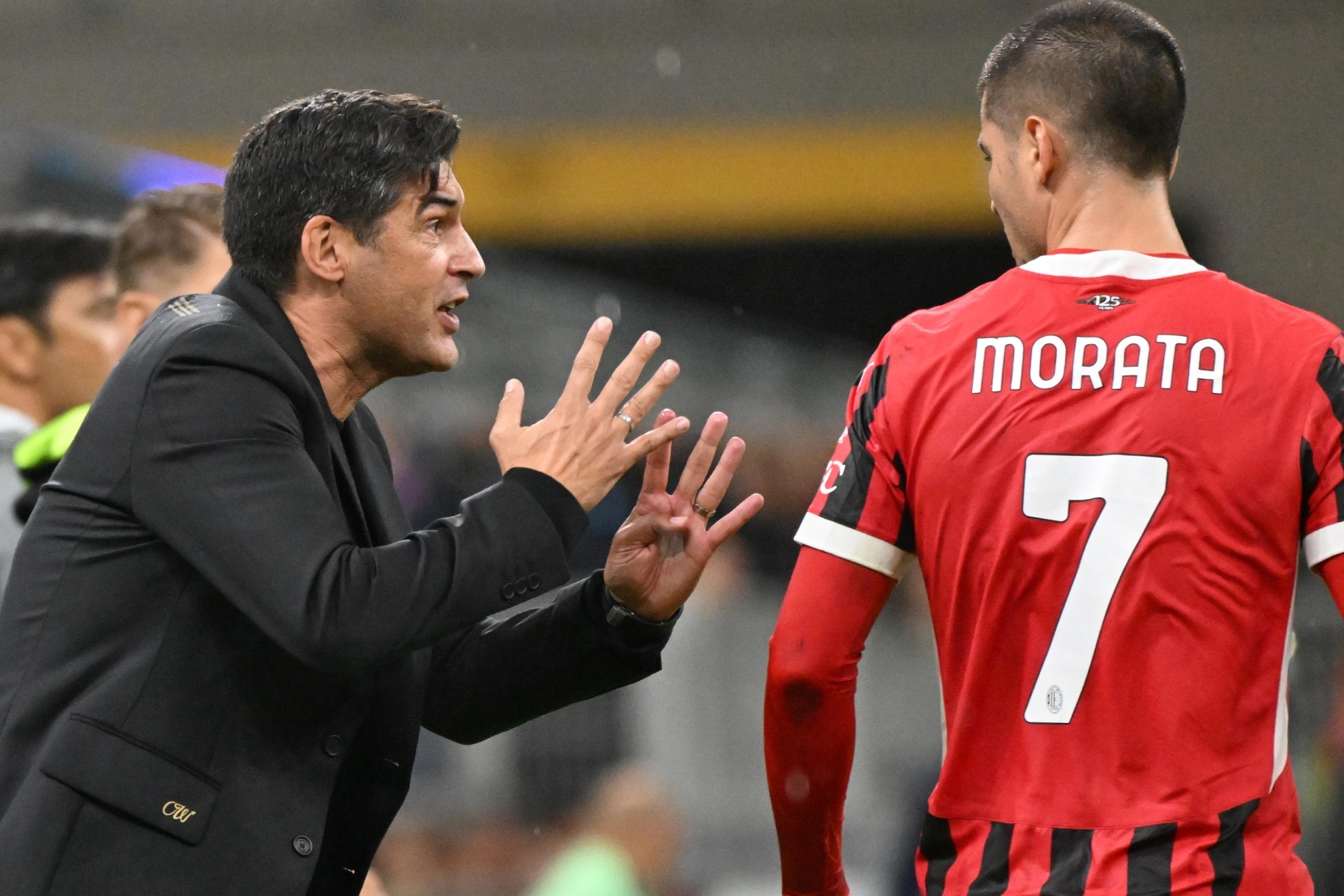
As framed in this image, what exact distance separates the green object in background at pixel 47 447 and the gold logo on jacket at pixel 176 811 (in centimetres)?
142

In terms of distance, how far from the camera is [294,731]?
2.15m

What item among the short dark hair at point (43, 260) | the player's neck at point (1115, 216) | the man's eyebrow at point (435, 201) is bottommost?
→ the short dark hair at point (43, 260)

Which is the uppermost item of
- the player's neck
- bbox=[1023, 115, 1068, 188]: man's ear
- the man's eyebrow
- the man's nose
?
bbox=[1023, 115, 1068, 188]: man's ear

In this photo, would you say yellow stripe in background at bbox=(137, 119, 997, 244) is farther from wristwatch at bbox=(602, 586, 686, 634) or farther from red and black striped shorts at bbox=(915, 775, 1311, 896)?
red and black striped shorts at bbox=(915, 775, 1311, 896)

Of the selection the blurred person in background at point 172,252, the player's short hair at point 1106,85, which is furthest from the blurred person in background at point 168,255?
the player's short hair at point 1106,85

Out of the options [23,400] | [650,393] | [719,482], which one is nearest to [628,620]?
[719,482]

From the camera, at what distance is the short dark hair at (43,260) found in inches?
153

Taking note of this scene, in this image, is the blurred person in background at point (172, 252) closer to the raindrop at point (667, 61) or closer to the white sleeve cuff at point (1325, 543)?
the white sleeve cuff at point (1325, 543)

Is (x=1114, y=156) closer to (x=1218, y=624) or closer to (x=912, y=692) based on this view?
(x=1218, y=624)

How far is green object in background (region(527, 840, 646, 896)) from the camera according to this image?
5.29 m

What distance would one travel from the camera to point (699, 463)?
249 cm

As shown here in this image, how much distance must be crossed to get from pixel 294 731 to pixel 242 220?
751 mm

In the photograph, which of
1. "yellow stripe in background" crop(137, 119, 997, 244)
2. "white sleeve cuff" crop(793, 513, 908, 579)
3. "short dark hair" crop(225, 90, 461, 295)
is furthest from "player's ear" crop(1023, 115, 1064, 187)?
"yellow stripe in background" crop(137, 119, 997, 244)

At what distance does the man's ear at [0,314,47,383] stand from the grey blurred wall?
7.10 meters
